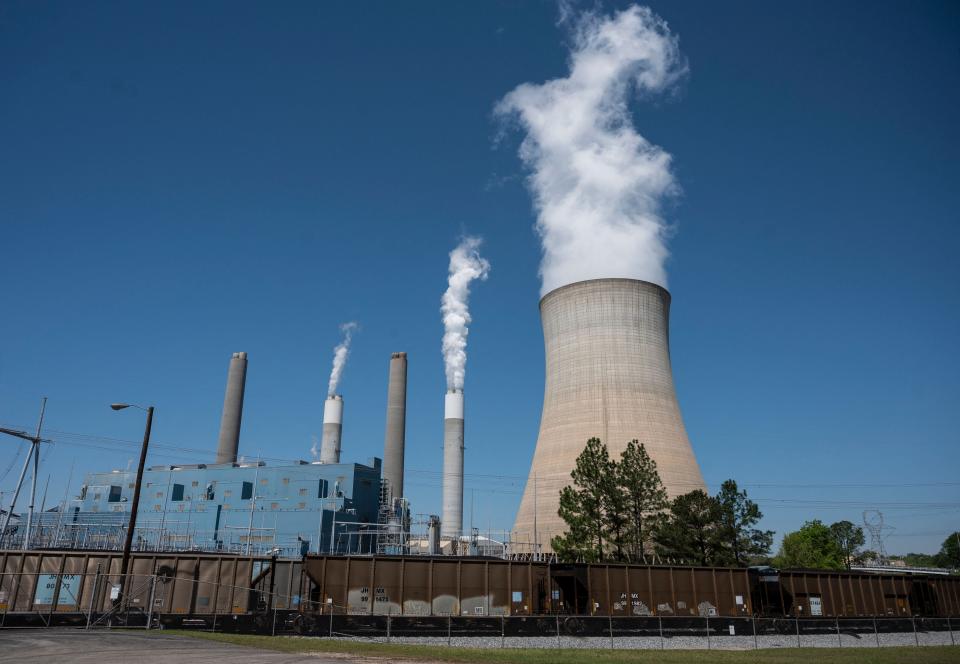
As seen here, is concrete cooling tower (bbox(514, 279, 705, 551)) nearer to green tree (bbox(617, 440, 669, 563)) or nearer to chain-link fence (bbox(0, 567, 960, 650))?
green tree (bbox(617, 440, 669, 563))

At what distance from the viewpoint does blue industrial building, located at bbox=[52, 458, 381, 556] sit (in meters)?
43.7

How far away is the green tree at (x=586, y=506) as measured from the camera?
28672 mm

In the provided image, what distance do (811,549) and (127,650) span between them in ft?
236

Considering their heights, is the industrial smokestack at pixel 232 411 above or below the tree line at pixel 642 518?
above

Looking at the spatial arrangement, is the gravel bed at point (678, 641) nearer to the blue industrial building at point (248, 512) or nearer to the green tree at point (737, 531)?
the green tree at point (737, 531)

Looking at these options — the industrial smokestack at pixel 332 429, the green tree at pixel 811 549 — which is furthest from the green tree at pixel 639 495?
the green tree at pixel 811 549

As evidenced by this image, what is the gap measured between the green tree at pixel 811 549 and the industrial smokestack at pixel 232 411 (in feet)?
170

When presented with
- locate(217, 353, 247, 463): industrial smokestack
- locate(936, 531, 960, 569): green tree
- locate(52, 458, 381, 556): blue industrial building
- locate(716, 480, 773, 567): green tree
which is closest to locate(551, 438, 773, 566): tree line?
locate(716, 480, 773, 567): green tree

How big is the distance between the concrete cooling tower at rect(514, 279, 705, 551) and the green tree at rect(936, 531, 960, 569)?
282ft

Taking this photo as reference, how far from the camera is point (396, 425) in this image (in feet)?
174

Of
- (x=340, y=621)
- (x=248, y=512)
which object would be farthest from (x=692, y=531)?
(x=248, y=512)

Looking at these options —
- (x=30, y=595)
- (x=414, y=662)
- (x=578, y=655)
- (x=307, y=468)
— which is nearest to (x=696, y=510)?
(x=578, y=655)

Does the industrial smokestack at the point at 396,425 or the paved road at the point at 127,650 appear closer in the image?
the paved road at the point at 127,650

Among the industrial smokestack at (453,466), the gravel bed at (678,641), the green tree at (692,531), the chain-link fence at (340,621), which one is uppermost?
the industrial smokestack at (453,466)
